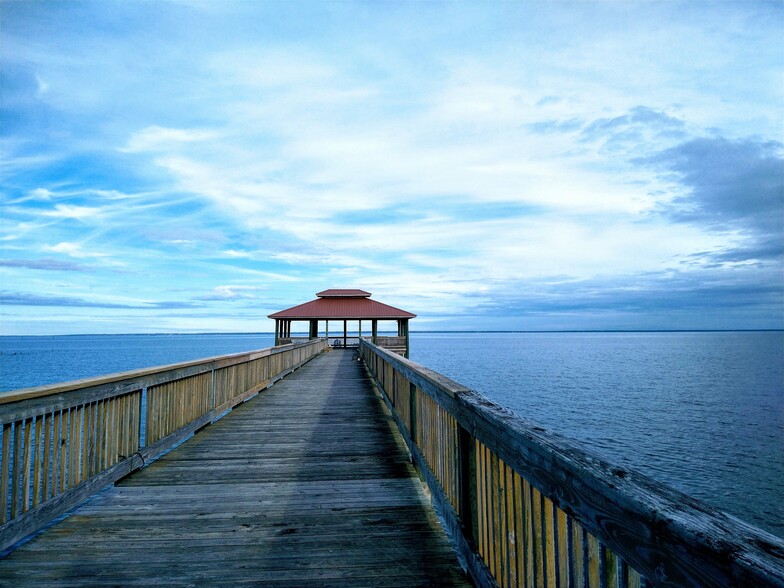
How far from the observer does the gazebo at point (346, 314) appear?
91.0 feet

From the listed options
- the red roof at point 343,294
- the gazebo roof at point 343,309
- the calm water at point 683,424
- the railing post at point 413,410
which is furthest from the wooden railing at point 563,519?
the red roof at point 343,294

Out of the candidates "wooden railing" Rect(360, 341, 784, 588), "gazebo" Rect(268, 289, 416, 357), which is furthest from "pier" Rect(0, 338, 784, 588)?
"gazebo" Rect(268, 289, 416, 357)

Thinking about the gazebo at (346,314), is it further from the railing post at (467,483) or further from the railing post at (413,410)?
the railing post at (467,483)

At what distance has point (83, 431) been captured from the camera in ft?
12.3

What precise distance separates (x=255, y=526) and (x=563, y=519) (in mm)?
2545

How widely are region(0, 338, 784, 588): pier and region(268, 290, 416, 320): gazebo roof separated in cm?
2248

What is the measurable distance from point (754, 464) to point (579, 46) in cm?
1569

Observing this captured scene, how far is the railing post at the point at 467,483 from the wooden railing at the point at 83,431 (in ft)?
9.05

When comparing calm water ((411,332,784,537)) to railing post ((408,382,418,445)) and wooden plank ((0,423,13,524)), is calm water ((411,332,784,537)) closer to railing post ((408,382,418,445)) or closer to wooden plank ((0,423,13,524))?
railing post ((408,382,418,445))

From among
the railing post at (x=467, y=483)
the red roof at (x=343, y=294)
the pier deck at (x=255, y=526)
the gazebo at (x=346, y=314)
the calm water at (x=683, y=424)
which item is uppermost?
the red roof at (x=343, y=294)

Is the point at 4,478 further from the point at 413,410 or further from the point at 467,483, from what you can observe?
the point at 413,410

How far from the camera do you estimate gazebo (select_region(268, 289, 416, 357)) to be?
27.7 metres

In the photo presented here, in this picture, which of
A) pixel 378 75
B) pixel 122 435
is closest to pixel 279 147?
pixel 378 75

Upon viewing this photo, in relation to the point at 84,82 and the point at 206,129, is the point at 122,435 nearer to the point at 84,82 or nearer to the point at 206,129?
the point at 84,82
